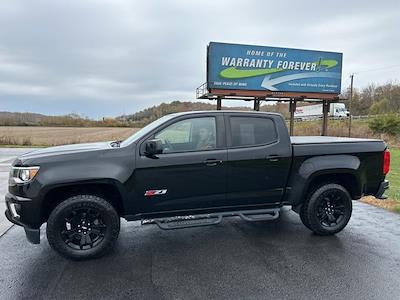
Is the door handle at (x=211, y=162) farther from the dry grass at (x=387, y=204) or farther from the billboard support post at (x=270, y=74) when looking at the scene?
the billboard support post at (x=270, y=74)

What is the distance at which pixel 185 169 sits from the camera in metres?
4.20

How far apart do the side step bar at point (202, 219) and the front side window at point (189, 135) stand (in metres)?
0.94

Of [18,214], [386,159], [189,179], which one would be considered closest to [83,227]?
[18,214]

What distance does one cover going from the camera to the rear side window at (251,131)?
4.54 metres

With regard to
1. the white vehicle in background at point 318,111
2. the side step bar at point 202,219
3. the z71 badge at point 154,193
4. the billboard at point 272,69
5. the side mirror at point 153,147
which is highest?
the billboard at point 272,69

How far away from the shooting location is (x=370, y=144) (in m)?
4.97

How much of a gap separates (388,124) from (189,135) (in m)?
29.1

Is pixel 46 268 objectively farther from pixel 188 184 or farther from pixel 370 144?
pixel 370 144

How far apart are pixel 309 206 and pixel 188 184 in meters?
1.93

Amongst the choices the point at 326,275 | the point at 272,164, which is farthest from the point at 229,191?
the point at 326,275

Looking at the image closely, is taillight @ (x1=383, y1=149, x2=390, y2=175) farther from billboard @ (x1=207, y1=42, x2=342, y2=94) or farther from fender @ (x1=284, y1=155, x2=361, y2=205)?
billboard @ (x1=207, y1=42, x2=342, y2=94)

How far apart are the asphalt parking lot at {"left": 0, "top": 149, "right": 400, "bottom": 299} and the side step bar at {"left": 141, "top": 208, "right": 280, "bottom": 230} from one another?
0.35 metres

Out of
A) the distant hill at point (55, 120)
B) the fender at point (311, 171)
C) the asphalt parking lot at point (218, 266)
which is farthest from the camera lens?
the distant hill at point (55, 120)

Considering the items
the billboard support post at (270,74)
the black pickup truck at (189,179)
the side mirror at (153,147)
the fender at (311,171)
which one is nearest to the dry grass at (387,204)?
the black pickup truck at (189,179)
